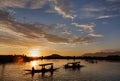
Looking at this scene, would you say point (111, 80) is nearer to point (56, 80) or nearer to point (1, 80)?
point (56, 80)

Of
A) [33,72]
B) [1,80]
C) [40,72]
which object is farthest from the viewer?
[40,72]

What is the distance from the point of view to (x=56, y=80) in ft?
180

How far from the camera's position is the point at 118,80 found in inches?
2103

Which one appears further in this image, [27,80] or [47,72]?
[47,72]

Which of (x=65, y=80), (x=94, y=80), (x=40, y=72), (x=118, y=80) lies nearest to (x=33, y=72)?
(x=40, y=72)

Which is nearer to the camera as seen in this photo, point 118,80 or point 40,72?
point 118,80

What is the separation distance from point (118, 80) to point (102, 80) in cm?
433

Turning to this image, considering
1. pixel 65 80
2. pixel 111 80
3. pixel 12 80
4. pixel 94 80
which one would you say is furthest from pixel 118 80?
pixel 12 80

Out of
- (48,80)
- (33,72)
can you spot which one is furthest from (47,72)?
(48,80)

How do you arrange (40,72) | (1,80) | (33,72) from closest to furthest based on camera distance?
(1,80), (33,72), (40,72)

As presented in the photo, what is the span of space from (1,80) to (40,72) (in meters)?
23.1

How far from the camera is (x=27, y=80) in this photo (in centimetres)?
5438

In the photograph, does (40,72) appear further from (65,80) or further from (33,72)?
(65,80)

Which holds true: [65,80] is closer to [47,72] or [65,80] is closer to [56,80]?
[56,80]
